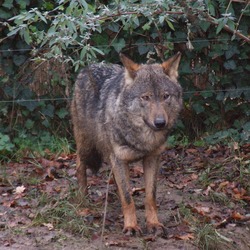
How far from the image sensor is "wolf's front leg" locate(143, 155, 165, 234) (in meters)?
6.23

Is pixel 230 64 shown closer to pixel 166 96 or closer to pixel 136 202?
pixel 136 202

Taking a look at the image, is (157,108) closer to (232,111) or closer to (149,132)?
(149,132)

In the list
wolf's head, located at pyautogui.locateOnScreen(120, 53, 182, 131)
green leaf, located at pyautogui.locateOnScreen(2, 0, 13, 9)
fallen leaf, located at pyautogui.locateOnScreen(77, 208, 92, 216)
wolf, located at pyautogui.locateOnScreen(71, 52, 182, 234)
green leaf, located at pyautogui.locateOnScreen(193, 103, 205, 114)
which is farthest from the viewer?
green leaf, located at pyautogui.locateOnScreen(193, 103, 205, 114)

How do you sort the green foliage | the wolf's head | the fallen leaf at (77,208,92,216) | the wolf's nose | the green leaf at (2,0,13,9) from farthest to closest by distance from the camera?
the green foliage < the green leaf at (2,0,13,9) < the fallen leaf at (77,208,92,216) < the wolf's head < the wolf's nose

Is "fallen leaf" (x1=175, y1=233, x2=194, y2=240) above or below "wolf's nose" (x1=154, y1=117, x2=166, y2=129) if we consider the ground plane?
below

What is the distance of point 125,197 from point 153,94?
97 cm

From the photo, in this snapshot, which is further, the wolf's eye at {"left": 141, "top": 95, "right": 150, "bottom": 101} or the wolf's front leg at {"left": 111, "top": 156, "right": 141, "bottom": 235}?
the wolf's front leg at {"left": 111, "top": 156, "right": 141, "bottom": 235}

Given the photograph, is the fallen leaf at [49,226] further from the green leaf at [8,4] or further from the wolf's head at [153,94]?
the green leaf at [8,4]

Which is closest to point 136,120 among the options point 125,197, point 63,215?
point 125,197

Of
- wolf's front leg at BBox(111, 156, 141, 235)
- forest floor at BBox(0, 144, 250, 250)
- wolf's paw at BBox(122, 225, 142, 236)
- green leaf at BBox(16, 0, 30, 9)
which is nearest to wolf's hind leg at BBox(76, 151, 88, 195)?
forest floor at BBox(0, 144, 250, 250)

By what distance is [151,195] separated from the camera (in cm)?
632

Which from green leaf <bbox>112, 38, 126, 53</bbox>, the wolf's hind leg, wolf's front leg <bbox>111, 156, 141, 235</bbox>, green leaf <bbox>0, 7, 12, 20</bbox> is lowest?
the wolf's hind leg

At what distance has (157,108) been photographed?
5.86m

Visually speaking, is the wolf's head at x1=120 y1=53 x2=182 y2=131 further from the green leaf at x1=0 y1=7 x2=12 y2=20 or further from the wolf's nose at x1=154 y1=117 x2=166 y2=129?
the green leaf at x1=0 y1=7 x2=12 y2=20
